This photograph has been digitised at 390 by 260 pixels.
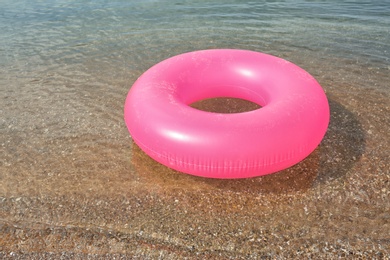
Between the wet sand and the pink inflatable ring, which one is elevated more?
the pink inflatable ring

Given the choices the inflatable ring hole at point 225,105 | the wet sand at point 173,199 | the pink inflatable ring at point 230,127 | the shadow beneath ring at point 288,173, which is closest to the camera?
the wet sand at point 173,199

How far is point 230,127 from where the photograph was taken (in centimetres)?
227

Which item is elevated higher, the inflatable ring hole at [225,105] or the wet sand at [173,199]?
the inflatable ring hole at [225,105]

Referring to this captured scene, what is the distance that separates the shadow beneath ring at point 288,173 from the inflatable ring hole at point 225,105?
842mm

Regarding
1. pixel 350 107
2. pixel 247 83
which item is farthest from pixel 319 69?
pixel 247 83

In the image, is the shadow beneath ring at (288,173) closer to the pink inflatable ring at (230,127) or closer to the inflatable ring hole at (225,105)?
the pink inflatable ring at (230,127)

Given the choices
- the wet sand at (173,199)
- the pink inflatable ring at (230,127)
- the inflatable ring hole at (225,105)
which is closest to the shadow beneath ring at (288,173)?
the wet sand at (173,199)

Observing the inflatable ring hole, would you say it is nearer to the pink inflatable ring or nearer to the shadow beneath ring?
the pink inflatable ring

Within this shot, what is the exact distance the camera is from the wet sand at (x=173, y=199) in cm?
213

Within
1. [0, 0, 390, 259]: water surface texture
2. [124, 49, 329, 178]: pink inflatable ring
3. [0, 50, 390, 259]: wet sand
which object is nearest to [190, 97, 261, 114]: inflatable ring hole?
[0, 0, 390, 259]: water surface texture

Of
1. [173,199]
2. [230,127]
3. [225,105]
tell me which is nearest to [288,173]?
[230,127]

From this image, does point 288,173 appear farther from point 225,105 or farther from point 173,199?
point 225,105

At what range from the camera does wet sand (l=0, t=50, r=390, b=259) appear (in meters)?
2.13

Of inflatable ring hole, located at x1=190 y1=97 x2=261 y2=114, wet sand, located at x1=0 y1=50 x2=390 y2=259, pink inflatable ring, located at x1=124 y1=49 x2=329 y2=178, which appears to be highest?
pink inflatable ring, located at x1=124 y1=49 x2=329 y2=178
